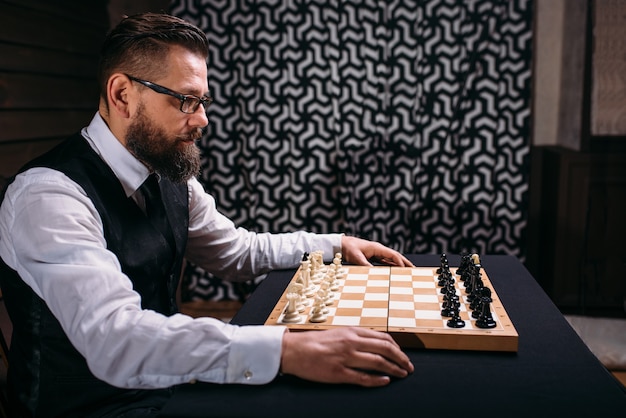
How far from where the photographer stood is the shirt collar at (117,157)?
1628 mm

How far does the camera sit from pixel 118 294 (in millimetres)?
1255

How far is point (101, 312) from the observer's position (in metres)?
1.22

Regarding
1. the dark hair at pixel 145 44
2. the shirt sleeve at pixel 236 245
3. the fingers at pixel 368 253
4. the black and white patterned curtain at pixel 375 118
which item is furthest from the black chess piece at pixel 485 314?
the black and white patterned curtain at pixel 375 118

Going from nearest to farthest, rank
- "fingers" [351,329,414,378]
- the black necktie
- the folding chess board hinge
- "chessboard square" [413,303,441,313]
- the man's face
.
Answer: "fingers" [351,329,414,378] → the folding chess board hinge → "chessboard square" [413,303,441,313] → the man's face → the black necktie

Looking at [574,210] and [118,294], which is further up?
[118,294]

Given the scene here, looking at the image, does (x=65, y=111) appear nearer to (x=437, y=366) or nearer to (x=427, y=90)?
(x=427, y=90)

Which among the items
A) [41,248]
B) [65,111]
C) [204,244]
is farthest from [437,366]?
[65,111]

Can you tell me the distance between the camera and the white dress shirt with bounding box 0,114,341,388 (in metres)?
1.19

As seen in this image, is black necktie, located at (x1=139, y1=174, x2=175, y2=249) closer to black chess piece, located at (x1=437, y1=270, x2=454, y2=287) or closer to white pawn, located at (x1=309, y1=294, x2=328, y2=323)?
white pawn, located at (x1=309, y1=294, x2=328, y2=323)

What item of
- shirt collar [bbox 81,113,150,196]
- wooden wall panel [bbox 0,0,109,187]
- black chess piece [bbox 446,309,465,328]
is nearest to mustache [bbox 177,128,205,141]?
shirt collar [bbox 81,113,150,196]

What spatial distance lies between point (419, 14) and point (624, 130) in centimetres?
145

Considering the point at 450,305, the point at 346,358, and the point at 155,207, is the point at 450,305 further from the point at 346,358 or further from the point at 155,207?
the point at 155,207

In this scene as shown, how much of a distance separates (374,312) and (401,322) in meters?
0.11

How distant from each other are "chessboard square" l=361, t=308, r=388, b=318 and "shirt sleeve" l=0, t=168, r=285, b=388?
337 millimetres
